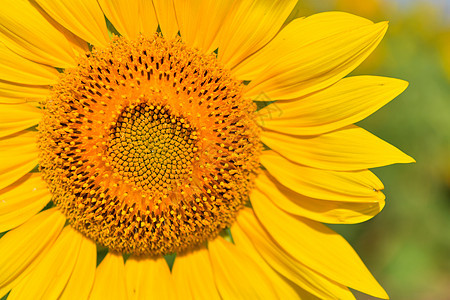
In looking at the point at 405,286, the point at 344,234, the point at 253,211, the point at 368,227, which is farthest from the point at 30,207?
the point at 405,286

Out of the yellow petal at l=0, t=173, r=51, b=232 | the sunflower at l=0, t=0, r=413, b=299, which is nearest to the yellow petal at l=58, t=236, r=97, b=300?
the sunflower at l=0, t=0, r=413, b=299

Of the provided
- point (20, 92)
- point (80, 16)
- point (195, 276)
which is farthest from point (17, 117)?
point (195, 276)

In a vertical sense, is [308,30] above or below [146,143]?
above

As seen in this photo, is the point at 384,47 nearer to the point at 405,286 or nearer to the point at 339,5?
the point at 339,5

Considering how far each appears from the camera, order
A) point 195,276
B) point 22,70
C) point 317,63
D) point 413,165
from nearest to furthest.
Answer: point 317,63, point 22,70, point 195,276, point 413,165

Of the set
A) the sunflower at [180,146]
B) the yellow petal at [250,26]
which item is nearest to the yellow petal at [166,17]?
the sunflower at [180,146]

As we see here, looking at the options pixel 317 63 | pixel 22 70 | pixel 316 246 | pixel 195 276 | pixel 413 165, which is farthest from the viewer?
pixel 413 165

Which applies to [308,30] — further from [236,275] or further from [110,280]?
[110,280]
